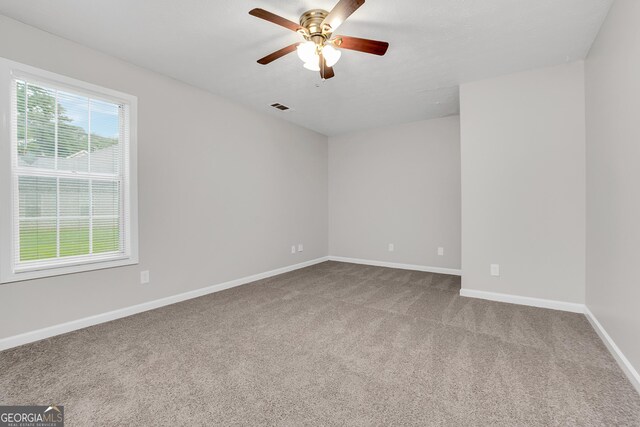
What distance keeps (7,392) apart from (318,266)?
13.1ft

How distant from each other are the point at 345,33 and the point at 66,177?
276cm

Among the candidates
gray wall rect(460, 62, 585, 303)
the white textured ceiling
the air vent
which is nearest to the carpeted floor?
gray wall rect(460, 62, 585, 303)

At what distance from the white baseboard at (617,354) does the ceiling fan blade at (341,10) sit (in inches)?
108

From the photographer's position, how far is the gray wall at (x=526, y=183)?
2.87m

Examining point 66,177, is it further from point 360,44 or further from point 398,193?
point 398,193

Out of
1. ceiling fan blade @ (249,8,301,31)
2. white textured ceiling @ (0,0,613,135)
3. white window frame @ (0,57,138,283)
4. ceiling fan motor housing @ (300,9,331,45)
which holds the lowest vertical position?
white window frame @ (0,57,138,283)

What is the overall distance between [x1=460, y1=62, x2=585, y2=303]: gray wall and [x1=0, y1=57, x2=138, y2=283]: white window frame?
3.71m

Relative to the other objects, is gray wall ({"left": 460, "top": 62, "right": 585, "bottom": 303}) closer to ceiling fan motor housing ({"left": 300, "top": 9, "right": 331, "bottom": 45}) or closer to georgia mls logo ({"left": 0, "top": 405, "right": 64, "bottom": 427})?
ceiling fan motor housing ({"left": 300, "top": 9, "right": 331, "bottom": 45})

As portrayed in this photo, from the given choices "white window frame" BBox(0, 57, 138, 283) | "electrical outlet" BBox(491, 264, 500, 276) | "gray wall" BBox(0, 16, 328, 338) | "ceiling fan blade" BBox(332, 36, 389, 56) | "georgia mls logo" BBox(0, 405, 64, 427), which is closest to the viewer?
"georgia mls logo" BBox(0, 405, 64, 427)

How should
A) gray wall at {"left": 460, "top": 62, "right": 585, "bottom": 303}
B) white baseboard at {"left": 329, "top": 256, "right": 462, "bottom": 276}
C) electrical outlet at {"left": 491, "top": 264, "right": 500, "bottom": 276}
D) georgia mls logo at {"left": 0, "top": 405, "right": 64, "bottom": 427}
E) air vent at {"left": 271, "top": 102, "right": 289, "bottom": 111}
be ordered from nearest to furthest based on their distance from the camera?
georgia mls logo at {"left": 0, "top": 405, "right": 64, "bottom": 427} → gray wall at {"left": 460, "top": 62, "right": 585, "bottom": 303} → electrical outlet at {"left": 491, "top": 264, "right": 500, "bottom": 276} → air vent at {"left": 271, "top": 102, "right": 289, "bottom": 111} → white baseboard at {"left": 329, "top": 256, "right": 462, "bottom": 276}

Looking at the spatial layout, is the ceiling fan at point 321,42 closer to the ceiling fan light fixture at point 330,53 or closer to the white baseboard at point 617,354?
the ceiling fan light fixture at point 330,53

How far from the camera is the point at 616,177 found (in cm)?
202

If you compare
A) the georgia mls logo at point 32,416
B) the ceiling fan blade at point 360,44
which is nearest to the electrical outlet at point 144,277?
the georgia mls logo at point 32,416

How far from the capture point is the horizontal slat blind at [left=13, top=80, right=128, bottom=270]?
7.50ft
